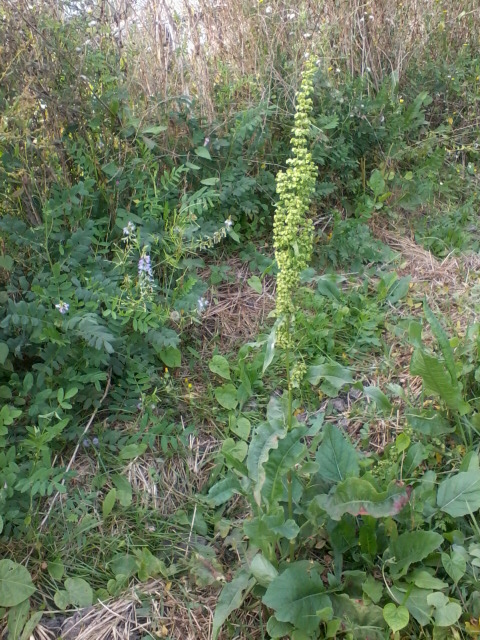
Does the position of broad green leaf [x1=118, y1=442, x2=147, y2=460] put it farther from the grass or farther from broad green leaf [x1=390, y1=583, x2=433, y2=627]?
broad green leaf [x1=390, y1=583, x2=433, y2=627]

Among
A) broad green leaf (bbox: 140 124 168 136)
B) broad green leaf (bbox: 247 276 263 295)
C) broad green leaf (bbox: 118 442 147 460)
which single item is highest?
broad green leaf (bbox: 140 124 168 136)

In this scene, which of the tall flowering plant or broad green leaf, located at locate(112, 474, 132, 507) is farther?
broad green leaf, located at locate(112, 474, 132, 507)

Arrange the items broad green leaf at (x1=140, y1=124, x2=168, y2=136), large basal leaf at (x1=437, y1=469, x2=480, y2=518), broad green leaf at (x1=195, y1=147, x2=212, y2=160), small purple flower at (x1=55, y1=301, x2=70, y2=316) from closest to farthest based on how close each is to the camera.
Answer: large basal leaf at (x1=437, y1=469, x2=480, y2=518), small purple flower at (x1=55, y1=301, x2=70, y2=316), broad green leaf at (x1=140, y1=124, x2=168, y2=136), broad green leaf at (x1=195, y1=147, x2=212, y2=160)

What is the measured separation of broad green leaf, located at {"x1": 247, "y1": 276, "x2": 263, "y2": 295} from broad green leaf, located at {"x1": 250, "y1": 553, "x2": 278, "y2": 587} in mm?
1444

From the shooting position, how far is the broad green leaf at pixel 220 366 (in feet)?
8.30

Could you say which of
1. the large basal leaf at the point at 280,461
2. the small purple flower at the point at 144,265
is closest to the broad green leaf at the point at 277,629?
the large basal leaf at the point at 280,461

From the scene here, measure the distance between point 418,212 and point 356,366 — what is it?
4.82ft

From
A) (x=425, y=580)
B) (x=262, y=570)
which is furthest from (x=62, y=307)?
(x=425, y=580)

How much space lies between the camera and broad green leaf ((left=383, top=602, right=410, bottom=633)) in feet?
5.58

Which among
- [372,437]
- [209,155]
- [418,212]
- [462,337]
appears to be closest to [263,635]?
[372,437]

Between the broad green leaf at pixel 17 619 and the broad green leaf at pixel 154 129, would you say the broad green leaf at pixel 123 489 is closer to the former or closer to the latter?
the broad green leaf at pixel 17 619

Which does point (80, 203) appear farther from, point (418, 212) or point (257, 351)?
point (418, 212)

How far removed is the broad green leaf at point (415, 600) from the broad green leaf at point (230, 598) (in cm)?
44

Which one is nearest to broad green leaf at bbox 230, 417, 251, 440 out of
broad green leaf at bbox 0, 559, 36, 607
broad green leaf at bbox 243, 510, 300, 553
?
broad green leaf at bbox 243, 510, 300, 553
